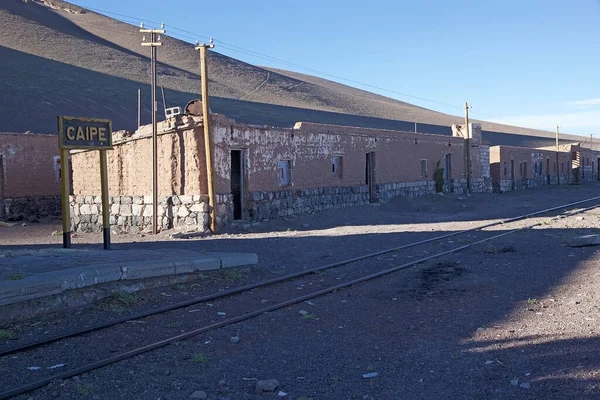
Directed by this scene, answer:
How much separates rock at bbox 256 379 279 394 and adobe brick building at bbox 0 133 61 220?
81.7 ft

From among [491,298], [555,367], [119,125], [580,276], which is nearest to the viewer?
[555,367]

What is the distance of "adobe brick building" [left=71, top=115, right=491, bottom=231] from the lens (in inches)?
834

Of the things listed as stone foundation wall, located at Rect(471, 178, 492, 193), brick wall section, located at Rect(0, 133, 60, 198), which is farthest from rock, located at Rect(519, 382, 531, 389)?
stone foundation wall, located at Rect(471, 178, 492, 193)

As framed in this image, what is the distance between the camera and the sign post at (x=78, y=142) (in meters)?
14.4

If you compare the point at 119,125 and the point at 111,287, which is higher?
the point at 119,125

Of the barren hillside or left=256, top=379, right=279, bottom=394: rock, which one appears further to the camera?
the barren hillside

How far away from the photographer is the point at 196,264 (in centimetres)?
1202

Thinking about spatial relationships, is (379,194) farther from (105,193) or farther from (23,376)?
(23,376)

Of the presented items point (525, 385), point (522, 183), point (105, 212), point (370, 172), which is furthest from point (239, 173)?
point (522, 183)

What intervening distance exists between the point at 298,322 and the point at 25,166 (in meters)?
23.7

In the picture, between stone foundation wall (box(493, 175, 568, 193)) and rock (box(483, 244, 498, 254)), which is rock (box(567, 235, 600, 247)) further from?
stone foundation wall (box(493, 175, 568, 193))

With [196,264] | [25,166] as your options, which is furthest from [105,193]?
[25,166]

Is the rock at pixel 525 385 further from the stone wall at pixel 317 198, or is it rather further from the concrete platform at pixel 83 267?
the stone wall at pixel 317 198

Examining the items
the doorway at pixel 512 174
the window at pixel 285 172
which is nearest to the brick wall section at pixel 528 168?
the doorway at pixel 512 174
